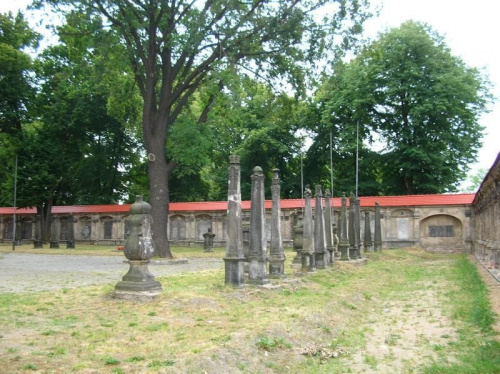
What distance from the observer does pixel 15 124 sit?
3522cm

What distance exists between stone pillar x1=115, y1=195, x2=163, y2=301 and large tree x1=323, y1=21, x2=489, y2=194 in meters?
26.8

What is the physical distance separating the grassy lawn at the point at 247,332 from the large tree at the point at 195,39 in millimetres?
11127

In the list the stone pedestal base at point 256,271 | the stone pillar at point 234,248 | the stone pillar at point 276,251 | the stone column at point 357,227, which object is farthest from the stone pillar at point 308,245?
the stone column at point 357,227

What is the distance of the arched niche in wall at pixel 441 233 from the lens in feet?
101

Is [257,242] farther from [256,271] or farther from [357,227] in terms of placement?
[357,227]

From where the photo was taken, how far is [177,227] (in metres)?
37.7

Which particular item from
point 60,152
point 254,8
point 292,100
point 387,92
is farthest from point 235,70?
point 60,152

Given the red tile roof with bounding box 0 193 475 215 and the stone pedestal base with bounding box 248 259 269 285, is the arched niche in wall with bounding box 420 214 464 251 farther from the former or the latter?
the stone pedestal base with bounding box 248 259 269 285

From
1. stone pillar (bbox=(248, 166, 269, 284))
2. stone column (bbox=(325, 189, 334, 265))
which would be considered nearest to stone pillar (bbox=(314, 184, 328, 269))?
stone column (bbox=(325, 189, 334, 265))

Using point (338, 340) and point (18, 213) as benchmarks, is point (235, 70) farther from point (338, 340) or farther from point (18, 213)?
point (18, 213)

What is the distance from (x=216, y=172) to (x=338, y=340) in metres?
37.7

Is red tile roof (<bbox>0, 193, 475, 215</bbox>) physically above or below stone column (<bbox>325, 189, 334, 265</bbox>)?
above

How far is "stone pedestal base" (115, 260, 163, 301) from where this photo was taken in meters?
9.50

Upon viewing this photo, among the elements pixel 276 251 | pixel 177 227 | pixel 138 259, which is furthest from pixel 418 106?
pixel 138 259
